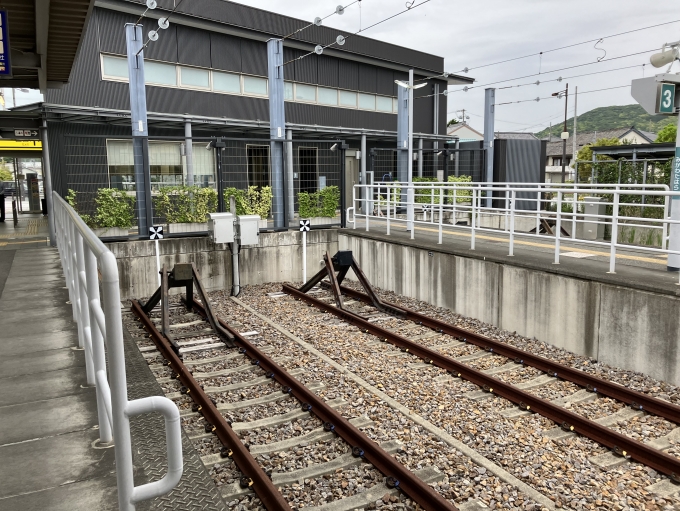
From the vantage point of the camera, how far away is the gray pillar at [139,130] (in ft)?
40.1

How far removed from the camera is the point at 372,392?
21.2 feet

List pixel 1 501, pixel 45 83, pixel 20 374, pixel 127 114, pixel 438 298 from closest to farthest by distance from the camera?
pixel 1 501, pixel 20 374, pixel 45 83, pixel 438 298, pixel 127 114

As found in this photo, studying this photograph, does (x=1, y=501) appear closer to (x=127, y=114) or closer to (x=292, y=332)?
(x=292, y=332)

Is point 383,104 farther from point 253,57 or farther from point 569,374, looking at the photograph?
point 569,374

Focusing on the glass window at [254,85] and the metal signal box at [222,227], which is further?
the glass window at [254,85]

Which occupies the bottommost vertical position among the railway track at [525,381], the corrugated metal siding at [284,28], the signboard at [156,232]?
the railway track at [525,381]

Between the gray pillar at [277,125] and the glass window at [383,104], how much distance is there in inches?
474

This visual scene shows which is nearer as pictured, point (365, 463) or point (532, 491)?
point (532, 491)

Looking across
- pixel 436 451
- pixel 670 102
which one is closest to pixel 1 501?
pixel 436 451

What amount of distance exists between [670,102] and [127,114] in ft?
45.7

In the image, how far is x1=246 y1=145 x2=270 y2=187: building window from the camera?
18.7 m

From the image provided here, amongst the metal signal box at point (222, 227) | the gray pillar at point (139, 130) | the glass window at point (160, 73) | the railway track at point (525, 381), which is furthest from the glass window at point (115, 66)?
the railway track at point (525, 381)

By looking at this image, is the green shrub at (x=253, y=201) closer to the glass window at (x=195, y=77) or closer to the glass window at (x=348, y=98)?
the glass window at (x=195, y=77)

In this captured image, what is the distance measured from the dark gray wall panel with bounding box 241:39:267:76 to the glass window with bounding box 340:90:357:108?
4.26m
